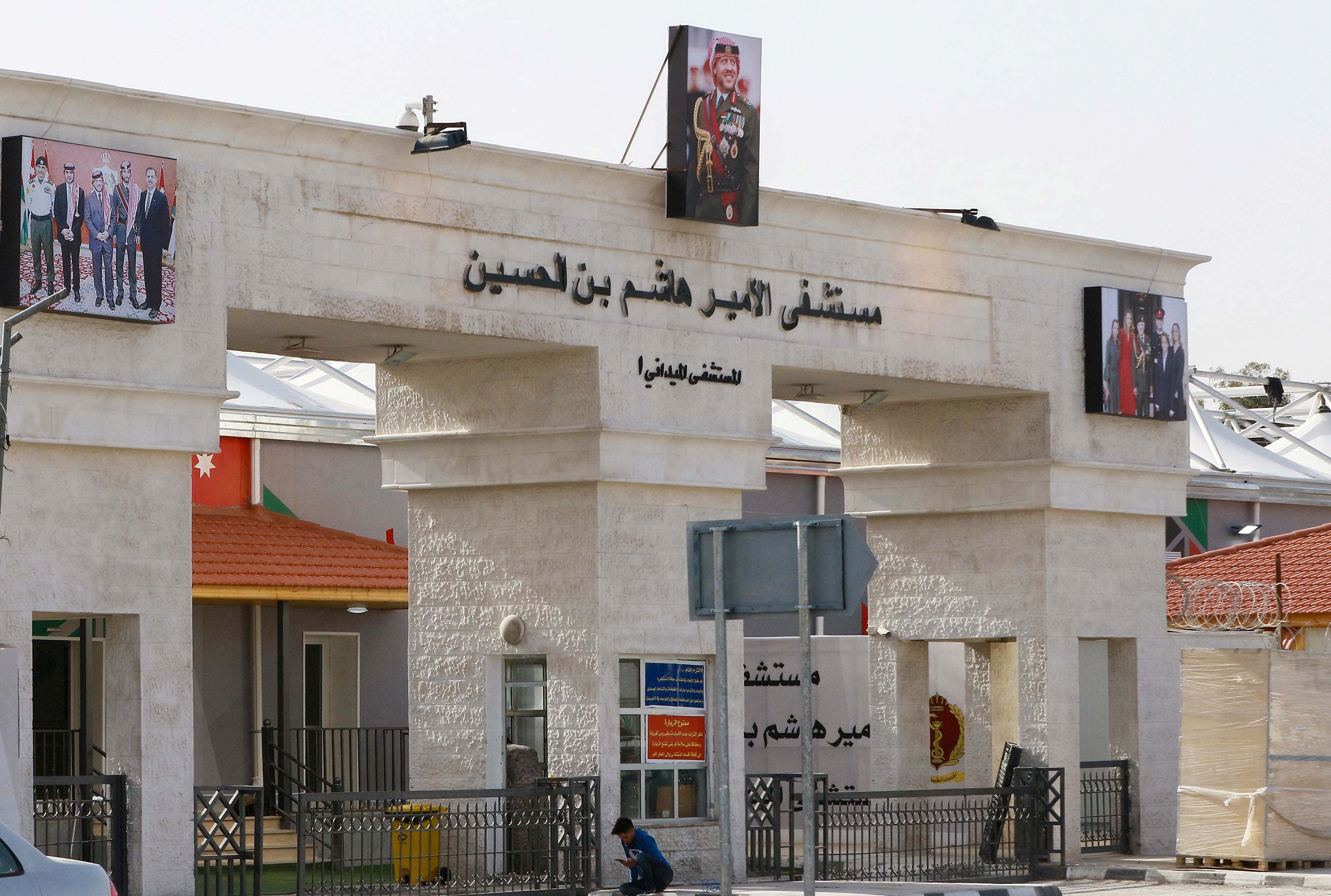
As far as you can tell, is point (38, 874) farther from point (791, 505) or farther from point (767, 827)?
point (791, 505)

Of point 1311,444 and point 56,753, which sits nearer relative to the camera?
point 56,753

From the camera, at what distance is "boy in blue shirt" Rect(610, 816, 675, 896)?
15.0 meters

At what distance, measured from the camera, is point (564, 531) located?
16766 mm

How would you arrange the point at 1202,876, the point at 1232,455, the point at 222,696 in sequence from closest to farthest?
the point at 1202,876, the point at 222,696, the point at 1232,455

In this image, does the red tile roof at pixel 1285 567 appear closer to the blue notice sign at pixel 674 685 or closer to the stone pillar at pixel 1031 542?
the stone pillar at pixel 1031 542

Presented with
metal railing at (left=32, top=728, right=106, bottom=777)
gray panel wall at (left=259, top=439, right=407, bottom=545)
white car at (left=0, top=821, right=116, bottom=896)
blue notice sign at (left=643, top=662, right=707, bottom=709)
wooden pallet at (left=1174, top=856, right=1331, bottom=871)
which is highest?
gray panel wall at (left=259, top=439, right=407, bottom=545)

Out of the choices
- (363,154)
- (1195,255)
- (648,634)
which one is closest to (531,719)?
(648,634)

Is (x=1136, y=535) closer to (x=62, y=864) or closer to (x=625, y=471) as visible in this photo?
(x=625, y=471)

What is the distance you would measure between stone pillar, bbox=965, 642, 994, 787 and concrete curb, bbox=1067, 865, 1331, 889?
95.6 inches

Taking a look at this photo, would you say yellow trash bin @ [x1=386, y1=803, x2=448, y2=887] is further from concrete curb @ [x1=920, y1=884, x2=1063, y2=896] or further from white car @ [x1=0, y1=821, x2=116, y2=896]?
white car @ [x1=0, y1=821, x2=116, y2=896]

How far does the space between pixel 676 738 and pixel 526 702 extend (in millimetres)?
1375

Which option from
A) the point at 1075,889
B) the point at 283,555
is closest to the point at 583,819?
the point at 1075,889

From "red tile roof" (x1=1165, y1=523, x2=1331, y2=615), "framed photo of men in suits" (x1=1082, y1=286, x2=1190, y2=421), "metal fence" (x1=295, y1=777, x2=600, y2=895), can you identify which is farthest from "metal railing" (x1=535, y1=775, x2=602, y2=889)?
"red tile roof" (x1=1165, y1=523, x2=1331, y2=615)

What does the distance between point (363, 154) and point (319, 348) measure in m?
2.28
